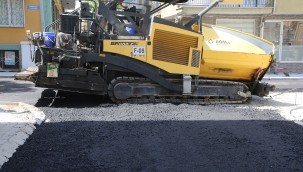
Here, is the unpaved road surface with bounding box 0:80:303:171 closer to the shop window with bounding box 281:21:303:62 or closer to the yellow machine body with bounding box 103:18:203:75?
the yellow machine body with bounding box 103:18:203:75

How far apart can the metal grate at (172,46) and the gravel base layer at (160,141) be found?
4.73ft

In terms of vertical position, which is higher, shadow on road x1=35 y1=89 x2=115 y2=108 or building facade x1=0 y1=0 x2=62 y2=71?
building facade x1=0 y1=0 x2=62 y2=71

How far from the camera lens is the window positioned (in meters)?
17.3

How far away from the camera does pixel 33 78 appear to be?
302 inches

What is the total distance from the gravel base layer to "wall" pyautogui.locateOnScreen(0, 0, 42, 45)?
1137 centimetres

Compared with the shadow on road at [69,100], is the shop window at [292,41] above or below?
above

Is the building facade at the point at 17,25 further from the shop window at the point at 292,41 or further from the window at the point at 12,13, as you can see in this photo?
the shop window at the point at 292,41

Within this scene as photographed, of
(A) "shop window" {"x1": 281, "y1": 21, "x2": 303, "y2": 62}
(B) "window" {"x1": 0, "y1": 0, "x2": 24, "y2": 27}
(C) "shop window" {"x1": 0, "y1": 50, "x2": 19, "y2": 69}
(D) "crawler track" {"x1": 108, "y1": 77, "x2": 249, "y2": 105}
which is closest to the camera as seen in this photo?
(D) "crawler track" {"x1": 108, "y1": 77, "x2": 249, "y2": 105}

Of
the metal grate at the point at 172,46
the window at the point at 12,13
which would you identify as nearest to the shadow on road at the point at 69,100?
the metal grate at the point at 172,46

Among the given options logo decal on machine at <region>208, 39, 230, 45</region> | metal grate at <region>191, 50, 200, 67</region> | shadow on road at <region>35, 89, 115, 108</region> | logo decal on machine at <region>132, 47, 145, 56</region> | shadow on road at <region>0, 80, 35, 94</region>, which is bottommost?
shadow on road at <region>0, 80, 35, 94</region>

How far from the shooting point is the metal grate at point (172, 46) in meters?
7.89

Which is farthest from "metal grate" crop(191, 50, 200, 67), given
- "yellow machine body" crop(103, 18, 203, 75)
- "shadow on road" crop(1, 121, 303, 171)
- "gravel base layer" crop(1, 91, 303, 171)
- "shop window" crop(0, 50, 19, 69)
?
"shop window" crop(0, 50, 19, 69)

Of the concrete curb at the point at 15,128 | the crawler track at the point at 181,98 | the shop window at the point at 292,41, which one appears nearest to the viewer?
the concrete curb at the point at 15,128

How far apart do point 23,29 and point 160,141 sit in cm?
1439
